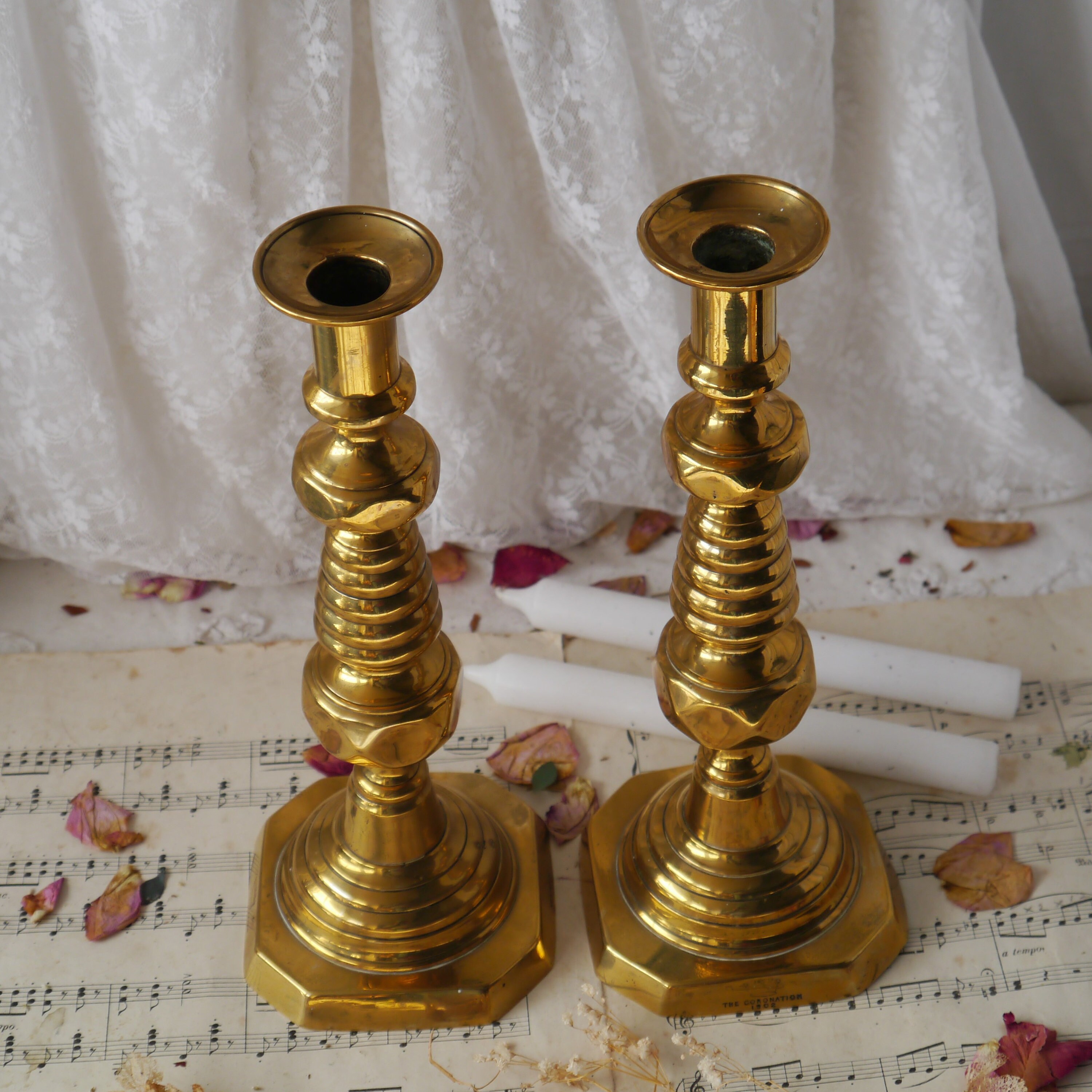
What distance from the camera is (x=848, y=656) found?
42.8 inches

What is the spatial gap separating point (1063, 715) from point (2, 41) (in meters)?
1.00

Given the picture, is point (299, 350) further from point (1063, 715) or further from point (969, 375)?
point (1063, 715)

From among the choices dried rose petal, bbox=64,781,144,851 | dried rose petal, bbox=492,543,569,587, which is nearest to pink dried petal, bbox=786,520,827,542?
dried rose petal, bbox=492,543,569,587

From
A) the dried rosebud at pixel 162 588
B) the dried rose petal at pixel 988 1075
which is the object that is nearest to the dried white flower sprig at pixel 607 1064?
the dried rose petal at pixel 988 1075

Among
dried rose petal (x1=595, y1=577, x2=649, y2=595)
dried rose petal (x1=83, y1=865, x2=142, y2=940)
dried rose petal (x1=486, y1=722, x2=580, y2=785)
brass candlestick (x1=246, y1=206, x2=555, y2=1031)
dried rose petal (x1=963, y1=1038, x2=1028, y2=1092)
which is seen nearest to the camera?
brass candlestick (x1=246, y1=206, x2=555, y2=1031)

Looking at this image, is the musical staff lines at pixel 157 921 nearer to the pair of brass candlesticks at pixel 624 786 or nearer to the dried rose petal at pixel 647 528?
the pair of brass candlesticks at pixel 624 786

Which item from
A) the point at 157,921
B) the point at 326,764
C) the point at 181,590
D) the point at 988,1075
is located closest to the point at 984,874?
the point at 988,1075

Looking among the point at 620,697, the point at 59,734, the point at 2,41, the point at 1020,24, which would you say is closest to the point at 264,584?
the point at 59,734

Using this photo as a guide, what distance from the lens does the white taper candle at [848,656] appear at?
1.06 metres

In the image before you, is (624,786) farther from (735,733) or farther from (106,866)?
(106,866)

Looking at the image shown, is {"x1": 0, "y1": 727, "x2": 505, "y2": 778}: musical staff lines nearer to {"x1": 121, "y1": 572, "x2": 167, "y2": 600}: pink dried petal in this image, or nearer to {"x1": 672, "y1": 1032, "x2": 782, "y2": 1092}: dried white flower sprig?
{"x1": 121, "y1": 572, "x2": 167, "y2": 600}: pink dried petal

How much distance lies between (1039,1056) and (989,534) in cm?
53

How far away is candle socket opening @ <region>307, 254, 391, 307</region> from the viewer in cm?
71

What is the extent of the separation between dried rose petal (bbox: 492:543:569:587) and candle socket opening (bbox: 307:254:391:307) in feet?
1.72
